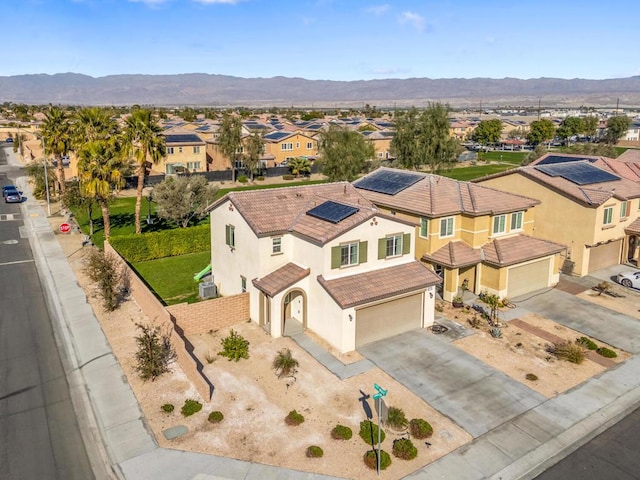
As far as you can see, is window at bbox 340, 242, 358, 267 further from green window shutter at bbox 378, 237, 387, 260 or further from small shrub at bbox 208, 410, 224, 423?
small shrub at bbox 208, 410, 224, 423

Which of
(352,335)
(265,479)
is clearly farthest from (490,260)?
(265,479)

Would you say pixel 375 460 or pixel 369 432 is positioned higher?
pixel 369 432

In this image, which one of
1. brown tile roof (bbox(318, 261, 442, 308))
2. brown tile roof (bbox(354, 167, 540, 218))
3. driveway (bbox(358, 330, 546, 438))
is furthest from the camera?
brown tile roof (bbox(354, 167, 540, 218))

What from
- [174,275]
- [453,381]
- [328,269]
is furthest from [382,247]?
[174,275]

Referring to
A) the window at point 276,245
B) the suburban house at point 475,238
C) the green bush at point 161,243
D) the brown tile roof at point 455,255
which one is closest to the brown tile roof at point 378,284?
the brown tile roof at point 455,255

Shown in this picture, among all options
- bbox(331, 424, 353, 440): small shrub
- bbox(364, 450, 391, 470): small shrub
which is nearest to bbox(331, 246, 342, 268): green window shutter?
bbox(331, 424, 353, 440): small shrub

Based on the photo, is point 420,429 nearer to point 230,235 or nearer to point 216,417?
point 216,417
